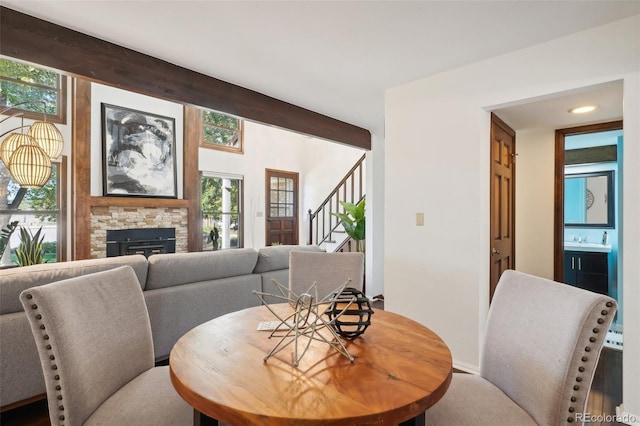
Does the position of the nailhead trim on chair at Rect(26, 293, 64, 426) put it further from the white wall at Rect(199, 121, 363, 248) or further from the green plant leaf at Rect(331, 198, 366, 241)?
the white wall at Rect(199, 121, 363, 248)

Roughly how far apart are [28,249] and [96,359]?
13.6 ft

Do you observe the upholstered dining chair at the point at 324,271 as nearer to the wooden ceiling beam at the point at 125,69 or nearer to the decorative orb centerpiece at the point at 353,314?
the decorative orb centerpiece at the point at 353,314

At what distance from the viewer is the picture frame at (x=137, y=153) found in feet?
16.9

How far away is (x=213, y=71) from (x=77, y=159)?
3.38m

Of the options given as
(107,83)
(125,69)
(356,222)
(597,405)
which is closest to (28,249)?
(107,83)

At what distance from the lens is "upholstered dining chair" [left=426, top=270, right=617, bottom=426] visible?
1.04m

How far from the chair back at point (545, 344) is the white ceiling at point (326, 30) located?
61.7 inches

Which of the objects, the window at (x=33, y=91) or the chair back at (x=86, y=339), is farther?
the window at (x=33, y=91)

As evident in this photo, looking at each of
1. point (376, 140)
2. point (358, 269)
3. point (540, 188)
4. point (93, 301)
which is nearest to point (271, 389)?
point (93, 301)

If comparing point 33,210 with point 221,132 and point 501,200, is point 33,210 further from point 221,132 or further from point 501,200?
point 501,200

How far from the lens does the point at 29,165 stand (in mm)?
3529

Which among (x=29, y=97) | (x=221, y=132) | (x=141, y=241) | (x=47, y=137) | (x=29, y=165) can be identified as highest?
(x=221, y=132)

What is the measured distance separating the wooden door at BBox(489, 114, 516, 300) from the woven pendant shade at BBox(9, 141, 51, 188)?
4.61m

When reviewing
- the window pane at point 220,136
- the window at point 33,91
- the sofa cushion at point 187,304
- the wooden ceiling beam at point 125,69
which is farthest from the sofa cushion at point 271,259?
the window pane at point 220,136
